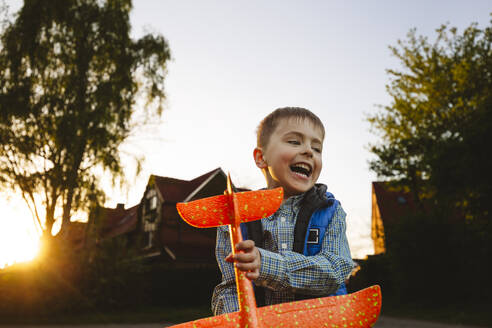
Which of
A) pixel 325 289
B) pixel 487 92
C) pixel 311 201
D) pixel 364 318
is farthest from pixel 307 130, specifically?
pixel 487 92

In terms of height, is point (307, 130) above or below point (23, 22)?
below

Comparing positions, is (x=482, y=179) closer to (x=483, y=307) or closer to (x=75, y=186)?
(x=483, y=307)

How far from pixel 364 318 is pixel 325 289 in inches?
16.2

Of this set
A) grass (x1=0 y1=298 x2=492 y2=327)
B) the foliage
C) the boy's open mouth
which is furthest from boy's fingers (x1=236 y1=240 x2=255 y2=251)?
the foliage

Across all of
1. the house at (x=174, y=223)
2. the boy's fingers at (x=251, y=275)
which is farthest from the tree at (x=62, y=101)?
the boy's fingers at (x=251, y=275)

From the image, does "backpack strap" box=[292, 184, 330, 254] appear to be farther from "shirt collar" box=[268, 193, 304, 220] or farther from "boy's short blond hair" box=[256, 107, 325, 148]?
"boy's short blond hair" box=[256, 107, 325, 148]

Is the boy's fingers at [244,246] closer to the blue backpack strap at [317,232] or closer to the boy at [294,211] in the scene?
the boy at [294,211]

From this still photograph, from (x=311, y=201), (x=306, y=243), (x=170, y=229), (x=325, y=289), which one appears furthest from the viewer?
(x=170, y=229)

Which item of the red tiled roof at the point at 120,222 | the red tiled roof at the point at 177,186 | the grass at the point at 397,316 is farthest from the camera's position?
the red tiled roof at the point at 120,222

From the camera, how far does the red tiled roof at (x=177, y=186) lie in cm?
2550

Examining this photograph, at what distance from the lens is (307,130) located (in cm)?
174

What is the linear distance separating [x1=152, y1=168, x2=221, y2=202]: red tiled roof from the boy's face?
937 inches

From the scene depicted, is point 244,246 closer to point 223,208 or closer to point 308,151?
point 223,208

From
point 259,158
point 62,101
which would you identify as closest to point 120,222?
point 62,101
